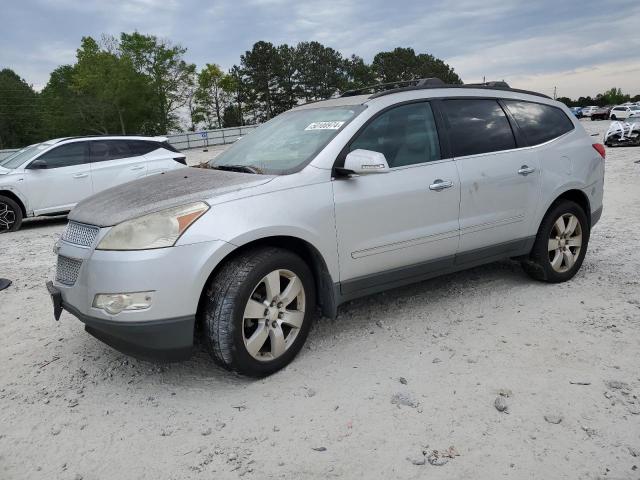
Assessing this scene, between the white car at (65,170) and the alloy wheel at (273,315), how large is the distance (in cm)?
711

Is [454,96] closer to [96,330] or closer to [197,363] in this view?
[197,363]

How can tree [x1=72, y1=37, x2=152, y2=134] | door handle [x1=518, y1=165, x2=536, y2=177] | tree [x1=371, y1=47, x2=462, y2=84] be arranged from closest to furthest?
door handle [x1=518, y1=165, x2=536, y2=177] < tree [x1=72, y1=37, x2=152, y2=134] < tree [x1=371, y1=47, x2=462, y2=84]

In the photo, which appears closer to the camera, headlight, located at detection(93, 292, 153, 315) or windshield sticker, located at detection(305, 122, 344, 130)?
headlight, located at detection(93, 292, 153, 315)

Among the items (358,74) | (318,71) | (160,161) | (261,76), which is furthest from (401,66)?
(160,161)

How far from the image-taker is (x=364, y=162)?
3467mm

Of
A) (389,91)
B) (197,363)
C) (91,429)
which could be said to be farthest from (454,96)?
(91,429)

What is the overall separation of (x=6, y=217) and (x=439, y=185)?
8307 millimetres

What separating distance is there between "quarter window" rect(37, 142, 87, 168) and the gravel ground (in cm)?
586

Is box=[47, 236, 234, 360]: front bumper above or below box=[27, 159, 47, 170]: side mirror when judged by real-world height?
below

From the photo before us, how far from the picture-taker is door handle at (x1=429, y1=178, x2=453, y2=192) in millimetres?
3961

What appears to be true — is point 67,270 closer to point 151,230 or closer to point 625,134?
point 151,230

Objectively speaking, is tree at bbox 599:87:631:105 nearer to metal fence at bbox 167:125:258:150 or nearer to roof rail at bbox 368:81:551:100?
metal fence at bbox 167:125:258:150

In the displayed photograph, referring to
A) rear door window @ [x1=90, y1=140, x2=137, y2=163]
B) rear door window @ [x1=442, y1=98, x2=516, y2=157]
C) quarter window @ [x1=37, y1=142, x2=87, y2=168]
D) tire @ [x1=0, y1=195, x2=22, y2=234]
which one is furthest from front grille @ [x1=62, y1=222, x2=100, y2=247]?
rear door window @ [x1=90, y1=140, x2=137, y2=163]

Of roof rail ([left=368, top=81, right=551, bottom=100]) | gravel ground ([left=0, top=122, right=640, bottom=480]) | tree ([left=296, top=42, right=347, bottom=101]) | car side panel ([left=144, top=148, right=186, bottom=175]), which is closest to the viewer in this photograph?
gravel ground ([left=0, top=122, right=640, bottom=480])
